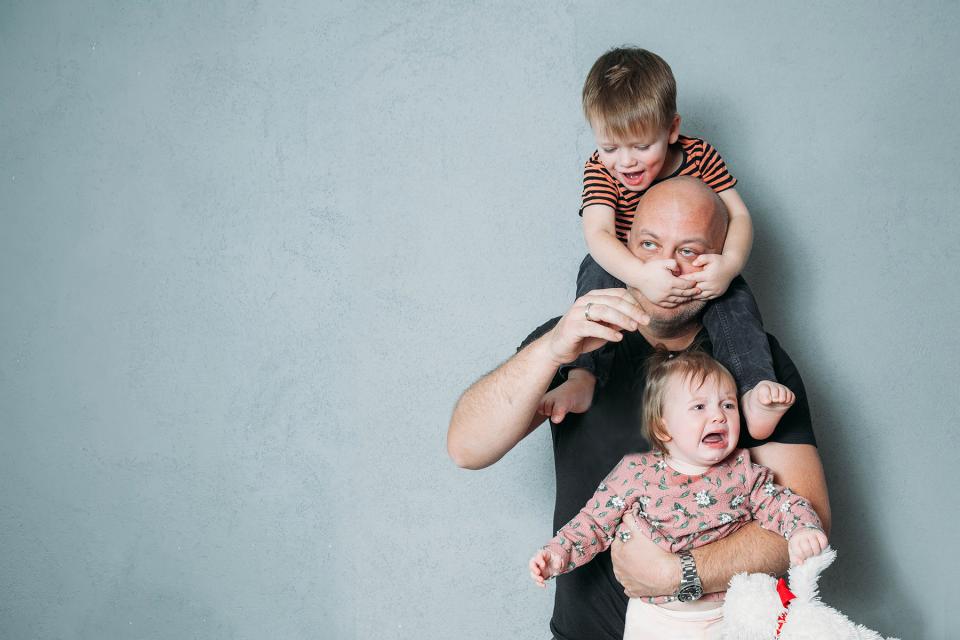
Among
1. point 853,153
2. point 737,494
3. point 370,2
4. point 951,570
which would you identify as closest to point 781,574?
point 737,494

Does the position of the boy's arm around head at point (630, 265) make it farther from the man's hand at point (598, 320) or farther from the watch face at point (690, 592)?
the watch face at point (690, 592)

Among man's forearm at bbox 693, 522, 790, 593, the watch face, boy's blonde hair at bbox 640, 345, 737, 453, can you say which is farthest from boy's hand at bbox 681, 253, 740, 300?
the watch face

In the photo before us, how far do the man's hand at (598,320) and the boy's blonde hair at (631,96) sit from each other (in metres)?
0.42

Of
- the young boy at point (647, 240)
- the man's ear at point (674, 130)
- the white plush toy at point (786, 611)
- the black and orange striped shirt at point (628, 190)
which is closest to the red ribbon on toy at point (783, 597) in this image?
the white plush toy at point (786, 611)

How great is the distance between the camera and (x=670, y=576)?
1452 millimetres

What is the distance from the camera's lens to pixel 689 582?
145 cm

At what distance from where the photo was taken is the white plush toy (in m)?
1.16

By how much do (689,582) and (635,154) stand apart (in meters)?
0.82

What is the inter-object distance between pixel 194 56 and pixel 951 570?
7.59 ft

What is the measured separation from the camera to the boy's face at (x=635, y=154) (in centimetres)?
168

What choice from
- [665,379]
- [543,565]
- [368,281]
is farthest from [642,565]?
[368,281]

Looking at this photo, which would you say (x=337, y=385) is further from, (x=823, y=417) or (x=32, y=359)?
(x=823, y=417)

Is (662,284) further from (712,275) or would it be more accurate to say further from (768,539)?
(768,539)

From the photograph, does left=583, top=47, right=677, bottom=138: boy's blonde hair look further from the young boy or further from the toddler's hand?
the toddler's hand
